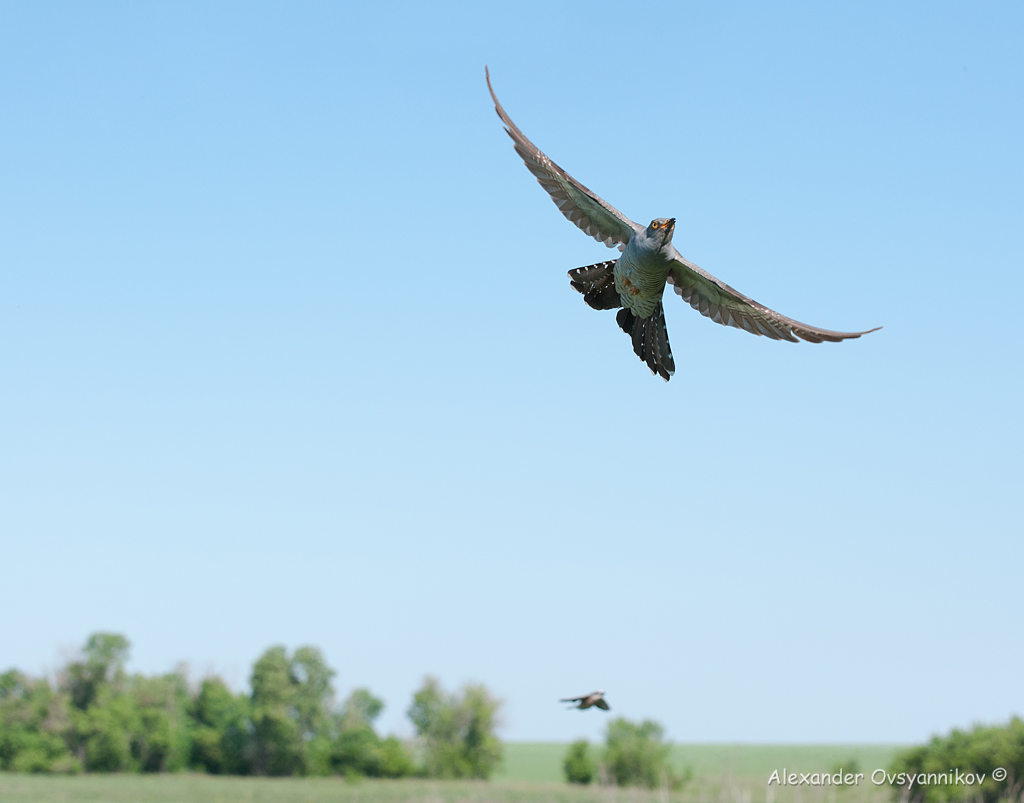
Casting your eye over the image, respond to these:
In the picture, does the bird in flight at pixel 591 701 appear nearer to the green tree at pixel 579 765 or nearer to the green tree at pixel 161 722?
the green tree at pixel 579 765

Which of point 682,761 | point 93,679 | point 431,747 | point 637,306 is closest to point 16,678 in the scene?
point 93,679

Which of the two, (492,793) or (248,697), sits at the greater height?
(248,697)

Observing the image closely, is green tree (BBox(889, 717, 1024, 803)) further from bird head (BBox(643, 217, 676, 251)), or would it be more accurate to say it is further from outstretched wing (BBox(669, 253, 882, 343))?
bird head (BBox(643, 217, 676, 251))

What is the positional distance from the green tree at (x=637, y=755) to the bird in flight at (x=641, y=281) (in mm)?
87328

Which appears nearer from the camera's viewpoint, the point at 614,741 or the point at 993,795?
the point at 993,795

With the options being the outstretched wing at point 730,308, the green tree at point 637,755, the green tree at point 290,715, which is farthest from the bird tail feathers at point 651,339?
the green tree at point 290,715

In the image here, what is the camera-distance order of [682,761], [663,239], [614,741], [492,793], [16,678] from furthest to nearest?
[682,761] → [16,678] → [614,741] → [492,793] → [663,239]

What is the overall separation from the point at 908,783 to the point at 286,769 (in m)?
65.4

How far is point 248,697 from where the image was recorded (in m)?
110

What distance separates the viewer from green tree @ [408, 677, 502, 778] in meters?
104

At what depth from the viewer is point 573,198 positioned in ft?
40.1

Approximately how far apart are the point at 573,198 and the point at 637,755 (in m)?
90.4

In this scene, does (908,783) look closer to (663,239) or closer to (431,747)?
(431,747)

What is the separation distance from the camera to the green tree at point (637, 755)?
94125 mm
